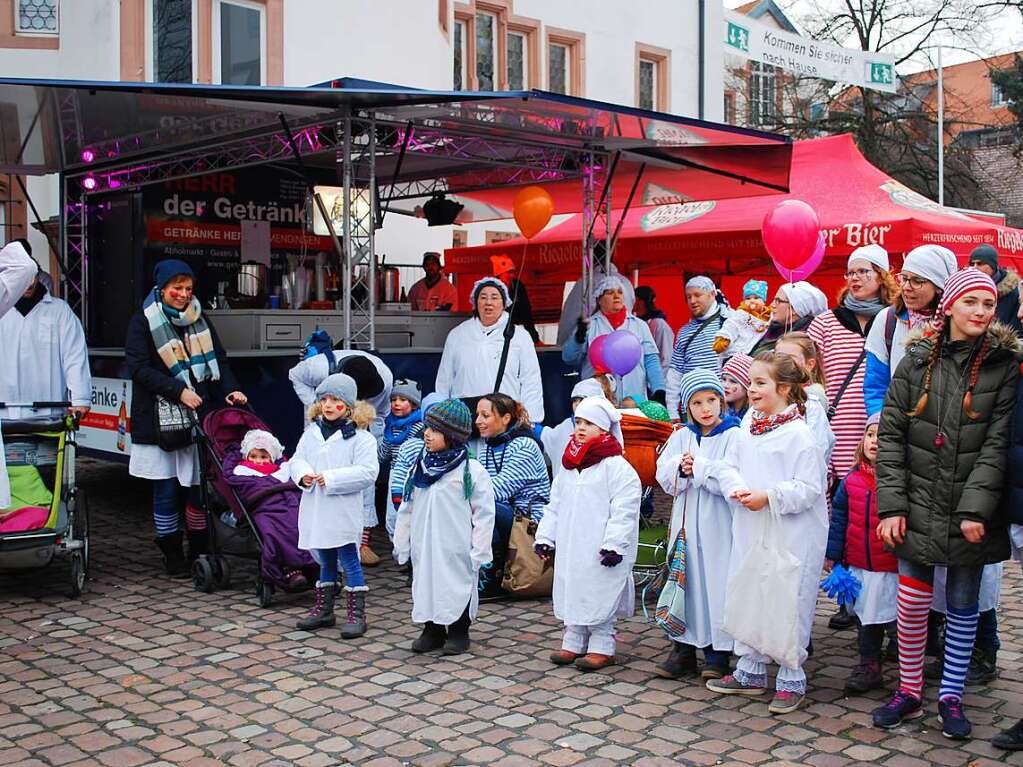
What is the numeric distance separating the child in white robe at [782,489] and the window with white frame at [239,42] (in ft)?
41.0

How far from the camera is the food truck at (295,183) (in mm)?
8953

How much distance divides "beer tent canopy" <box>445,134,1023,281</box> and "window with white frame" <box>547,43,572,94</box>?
7.29 meters

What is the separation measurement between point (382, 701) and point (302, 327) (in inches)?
231

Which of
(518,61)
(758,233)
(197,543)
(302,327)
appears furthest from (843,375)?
(518,61)

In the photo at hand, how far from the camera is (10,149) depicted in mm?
11117

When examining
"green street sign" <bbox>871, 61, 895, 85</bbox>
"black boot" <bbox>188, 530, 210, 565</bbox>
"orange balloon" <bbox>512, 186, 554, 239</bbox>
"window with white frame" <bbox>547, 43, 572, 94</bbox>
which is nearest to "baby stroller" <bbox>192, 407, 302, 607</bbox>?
"black boot" <bbox>188, 530, 210, 565</bbox>

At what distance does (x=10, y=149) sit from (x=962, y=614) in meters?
9.79

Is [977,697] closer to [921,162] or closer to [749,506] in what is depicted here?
[749,506]

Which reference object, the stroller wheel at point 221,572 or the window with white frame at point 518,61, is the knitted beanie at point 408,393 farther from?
the window with white frame at point 518,61

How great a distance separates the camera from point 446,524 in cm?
576

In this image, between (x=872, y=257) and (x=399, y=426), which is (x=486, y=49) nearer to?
(x=399, y=426)

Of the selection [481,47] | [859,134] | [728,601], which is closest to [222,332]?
[728,601]

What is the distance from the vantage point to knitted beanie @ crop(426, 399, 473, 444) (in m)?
5.79

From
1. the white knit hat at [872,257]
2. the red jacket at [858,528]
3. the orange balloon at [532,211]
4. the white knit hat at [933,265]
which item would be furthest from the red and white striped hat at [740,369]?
the orange balloon at [532,211]
